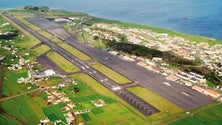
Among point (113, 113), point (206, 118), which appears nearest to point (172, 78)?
point (206, 118)

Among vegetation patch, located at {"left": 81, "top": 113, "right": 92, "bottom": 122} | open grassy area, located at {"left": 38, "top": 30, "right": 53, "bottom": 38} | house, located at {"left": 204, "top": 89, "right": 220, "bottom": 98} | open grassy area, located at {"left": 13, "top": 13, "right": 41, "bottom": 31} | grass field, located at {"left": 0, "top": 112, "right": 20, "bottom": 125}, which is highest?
open grassy area, located at {"left": 13, "top": 13, "right": 41, "bottom": 31}

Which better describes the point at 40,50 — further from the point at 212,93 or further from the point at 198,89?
the point at 212,93

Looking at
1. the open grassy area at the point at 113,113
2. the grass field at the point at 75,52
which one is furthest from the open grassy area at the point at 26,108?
the grass field at the point at 75,52

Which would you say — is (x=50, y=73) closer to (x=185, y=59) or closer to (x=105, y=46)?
(x=105, y=46)

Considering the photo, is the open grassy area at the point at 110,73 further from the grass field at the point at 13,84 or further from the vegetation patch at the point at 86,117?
the grass field at the point at 13,84

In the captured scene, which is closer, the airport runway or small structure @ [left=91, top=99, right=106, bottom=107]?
small structure @ [left=91, top=99, right=106, bottom=107]

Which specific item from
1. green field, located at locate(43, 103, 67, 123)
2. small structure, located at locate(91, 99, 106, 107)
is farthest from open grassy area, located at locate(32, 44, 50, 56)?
small structure, located at locate(91, 99, 106, 107)

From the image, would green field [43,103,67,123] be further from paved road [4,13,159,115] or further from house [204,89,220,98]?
house [204,89,220,98]
